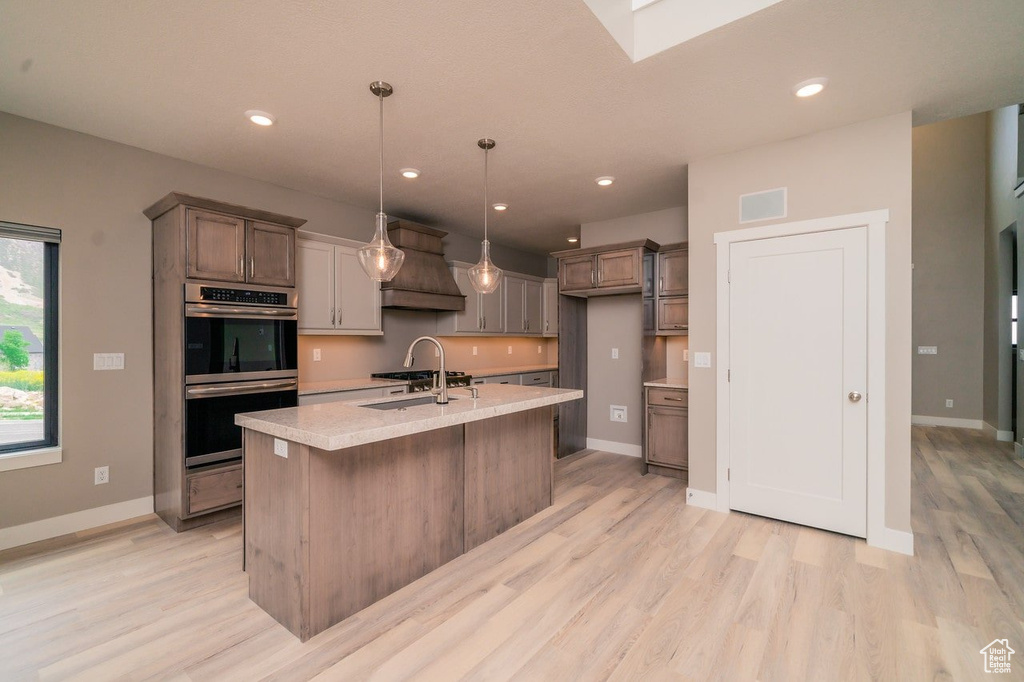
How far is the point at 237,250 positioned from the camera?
134 inches

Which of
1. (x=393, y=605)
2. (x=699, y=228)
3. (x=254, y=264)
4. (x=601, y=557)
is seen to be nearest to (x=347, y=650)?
(x=393, y=605)

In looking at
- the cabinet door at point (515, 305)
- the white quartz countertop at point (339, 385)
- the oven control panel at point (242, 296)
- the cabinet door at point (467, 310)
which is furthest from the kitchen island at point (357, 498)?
the cabinet door at point (515, 305)

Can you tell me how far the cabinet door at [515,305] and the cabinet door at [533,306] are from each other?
60 millimetres

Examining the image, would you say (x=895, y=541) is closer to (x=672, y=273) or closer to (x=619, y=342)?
(x=672, y=273)

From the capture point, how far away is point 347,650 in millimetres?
1952

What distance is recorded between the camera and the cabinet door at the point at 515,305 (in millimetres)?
6188

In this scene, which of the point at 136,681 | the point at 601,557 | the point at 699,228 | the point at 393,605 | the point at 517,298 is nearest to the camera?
the point at 136,681

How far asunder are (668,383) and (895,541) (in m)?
2.08

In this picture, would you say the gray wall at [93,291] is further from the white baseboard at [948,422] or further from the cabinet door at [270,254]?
the white baseboard at [948,422]

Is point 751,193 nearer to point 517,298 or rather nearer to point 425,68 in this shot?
point 425,68

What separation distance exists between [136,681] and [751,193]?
4384mm

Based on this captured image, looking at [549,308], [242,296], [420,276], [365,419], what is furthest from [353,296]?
[549,308]

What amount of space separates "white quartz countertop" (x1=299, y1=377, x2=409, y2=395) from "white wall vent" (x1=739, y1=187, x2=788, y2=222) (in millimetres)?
3301

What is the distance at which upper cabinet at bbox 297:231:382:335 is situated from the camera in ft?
13.4
